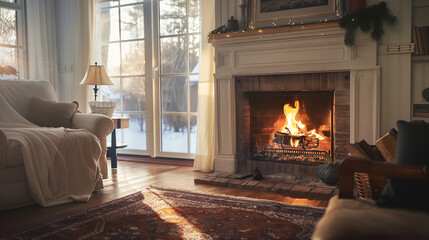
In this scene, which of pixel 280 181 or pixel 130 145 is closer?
pixel 280 181

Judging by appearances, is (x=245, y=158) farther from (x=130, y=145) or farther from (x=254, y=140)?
(x=130, y=145)

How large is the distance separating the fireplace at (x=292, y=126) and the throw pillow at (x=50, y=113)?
5.48 feet

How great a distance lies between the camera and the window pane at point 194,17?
437cm

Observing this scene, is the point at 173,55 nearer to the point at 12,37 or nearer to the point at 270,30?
the point at 270,30

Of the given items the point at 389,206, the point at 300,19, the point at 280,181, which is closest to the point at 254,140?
the point at 280,181

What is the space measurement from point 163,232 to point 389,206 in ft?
4.07

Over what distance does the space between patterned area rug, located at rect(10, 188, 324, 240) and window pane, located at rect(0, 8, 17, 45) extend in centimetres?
333

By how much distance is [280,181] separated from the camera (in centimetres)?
338

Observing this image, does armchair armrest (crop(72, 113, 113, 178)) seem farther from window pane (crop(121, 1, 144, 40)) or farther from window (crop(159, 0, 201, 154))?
window pane (crop(121, 1, 144, 40))

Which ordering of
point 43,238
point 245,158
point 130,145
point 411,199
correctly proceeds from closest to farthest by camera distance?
point 411,199 < point 43,238 < point 245,158 < point 130,145

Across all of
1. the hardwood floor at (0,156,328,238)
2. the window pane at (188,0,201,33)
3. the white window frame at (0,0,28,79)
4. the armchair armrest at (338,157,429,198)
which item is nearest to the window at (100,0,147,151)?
the hardwood floor at (0,156,328,238)

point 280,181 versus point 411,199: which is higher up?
point 411,199

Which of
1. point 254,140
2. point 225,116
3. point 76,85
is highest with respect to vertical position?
point 76,85

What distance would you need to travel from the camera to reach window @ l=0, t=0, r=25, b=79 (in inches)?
194
